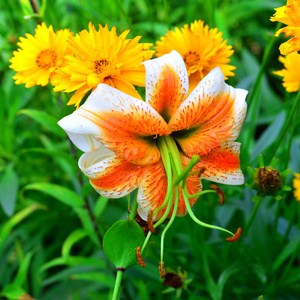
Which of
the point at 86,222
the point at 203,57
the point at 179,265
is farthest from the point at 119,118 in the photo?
the point at 86,222

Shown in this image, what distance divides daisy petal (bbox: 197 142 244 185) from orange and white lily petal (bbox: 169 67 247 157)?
0.02m

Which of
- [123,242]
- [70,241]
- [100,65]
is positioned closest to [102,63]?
[100,65]

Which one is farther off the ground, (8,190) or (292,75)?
(292,75)

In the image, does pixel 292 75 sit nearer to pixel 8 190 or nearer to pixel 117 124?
pixel 117 124

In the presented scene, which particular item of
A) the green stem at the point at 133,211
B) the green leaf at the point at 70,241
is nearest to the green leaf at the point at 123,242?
the green stem at the point at 133,211

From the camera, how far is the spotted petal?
432 mm

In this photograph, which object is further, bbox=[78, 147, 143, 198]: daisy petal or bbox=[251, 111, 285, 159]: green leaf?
bbox=[251, 111, 285, 159]: green leaf

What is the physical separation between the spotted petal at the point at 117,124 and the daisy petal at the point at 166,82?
25mm

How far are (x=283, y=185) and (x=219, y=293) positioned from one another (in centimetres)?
27

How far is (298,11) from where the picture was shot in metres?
0.45

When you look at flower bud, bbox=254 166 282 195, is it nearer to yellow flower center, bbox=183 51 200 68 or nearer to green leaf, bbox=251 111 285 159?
yellow flower center, bbox=183 51 200 68

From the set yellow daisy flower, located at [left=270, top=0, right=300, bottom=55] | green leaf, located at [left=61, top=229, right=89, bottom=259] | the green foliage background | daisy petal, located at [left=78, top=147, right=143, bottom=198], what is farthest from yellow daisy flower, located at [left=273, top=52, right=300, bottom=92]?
green leaf, located at [left=61, top=229, right=89, bottom=259]

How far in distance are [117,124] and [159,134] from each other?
5cm

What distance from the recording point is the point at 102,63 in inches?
18.5
